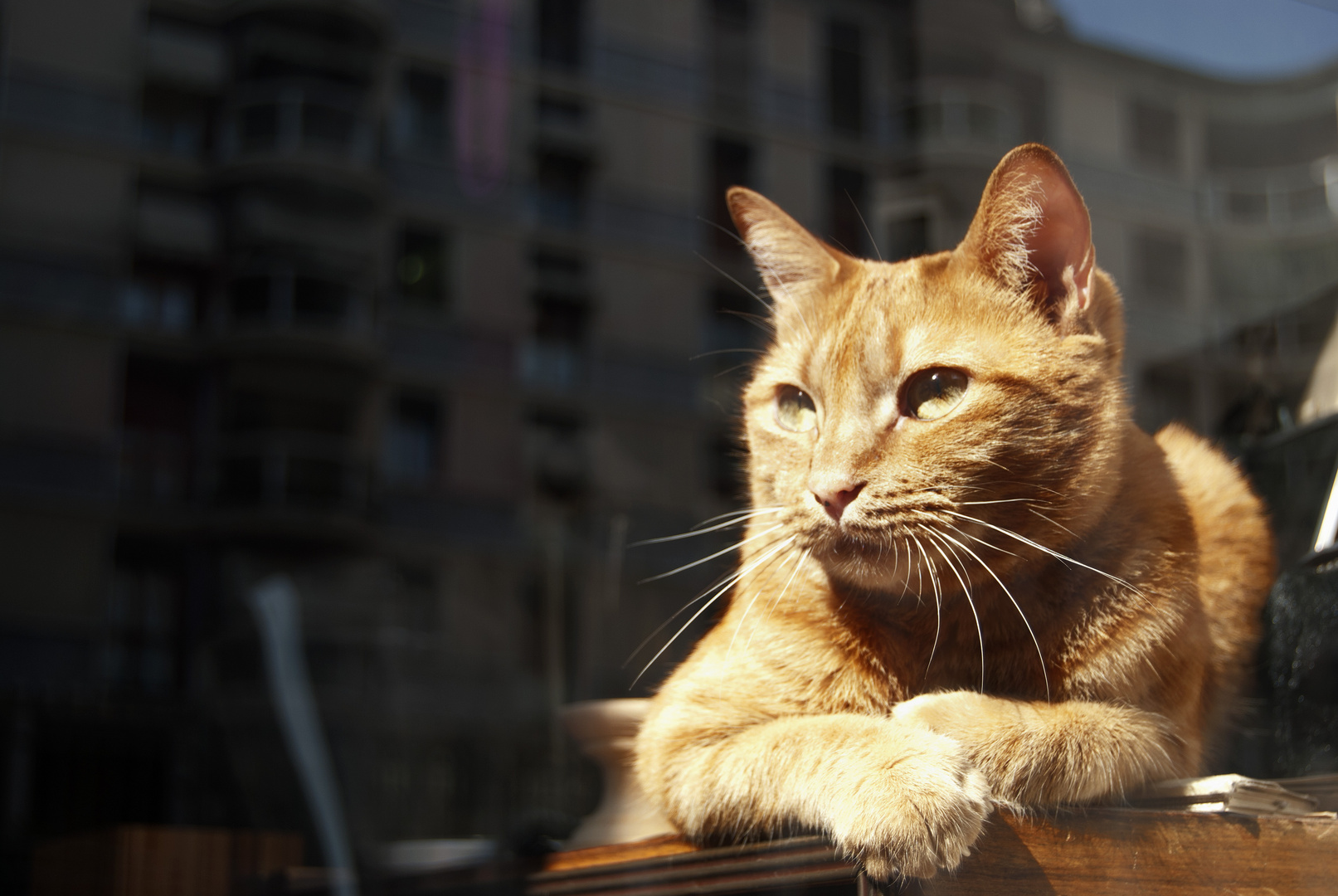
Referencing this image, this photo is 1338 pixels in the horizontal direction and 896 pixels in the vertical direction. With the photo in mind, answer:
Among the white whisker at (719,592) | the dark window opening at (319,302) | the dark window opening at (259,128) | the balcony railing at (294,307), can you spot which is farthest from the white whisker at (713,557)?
the dark window opening at (259,128)

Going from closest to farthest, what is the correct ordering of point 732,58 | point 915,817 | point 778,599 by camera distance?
point 915,817 → point 778,599 → point 732,58

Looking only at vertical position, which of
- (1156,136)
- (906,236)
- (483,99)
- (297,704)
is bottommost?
(297,704)

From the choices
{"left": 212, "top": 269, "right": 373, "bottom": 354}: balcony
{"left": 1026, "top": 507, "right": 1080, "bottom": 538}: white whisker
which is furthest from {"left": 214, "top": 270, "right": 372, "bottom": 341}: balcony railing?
{"left": 1026, "top": 507, "right": 1080, "bottom": 538}: white whisker

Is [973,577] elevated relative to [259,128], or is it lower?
lower

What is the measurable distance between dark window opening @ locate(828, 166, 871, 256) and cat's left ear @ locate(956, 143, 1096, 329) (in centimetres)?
22

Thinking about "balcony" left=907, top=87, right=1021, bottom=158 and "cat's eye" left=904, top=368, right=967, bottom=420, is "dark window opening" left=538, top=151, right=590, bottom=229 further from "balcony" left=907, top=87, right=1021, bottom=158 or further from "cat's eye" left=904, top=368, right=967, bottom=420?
"cat's eye" left=904, top=368, right=967, bottom=420

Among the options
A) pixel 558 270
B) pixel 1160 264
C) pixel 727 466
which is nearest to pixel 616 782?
pixel 727 466

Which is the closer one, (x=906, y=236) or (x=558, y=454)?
(x=906, y=236)

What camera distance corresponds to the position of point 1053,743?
0.62 metres

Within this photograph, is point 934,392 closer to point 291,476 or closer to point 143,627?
point 291,476

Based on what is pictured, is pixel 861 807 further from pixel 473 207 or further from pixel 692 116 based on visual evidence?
pixel 473 207

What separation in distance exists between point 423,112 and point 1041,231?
5.37 ft

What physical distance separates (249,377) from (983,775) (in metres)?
1.92

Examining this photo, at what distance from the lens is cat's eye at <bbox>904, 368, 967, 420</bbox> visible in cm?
69
